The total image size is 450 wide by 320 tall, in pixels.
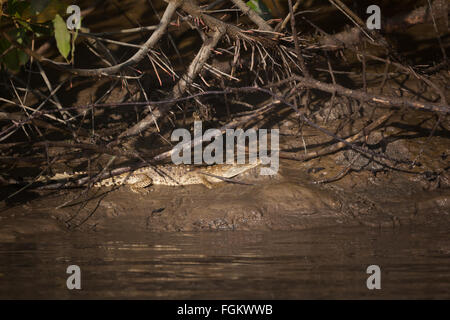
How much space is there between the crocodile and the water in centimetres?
118

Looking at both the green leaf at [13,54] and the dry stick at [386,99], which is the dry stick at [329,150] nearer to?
the dry stick at [386,99]

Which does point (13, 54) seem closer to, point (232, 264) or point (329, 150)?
point (232, 264)

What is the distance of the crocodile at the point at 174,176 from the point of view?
6.23 metres

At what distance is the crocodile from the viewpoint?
20.5 feet

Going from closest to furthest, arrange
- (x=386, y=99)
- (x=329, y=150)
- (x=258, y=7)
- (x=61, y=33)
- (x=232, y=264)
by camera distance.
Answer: (x=232, y=264) < (x=61, y=33) < (x=386, y=99) < (x=258, y=7) < (x=329, y=150)

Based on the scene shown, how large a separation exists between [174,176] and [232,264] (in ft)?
8.98

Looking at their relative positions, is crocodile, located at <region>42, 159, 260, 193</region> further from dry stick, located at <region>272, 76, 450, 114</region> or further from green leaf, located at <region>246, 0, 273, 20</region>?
green leaf, located at <region>246, 0, 273, 20</region>

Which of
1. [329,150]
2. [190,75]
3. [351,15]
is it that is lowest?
[329,150]

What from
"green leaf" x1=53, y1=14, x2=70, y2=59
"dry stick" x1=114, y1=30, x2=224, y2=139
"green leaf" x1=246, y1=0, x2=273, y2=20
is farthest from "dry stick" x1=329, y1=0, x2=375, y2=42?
"green leaf" x1=53, y1=14, x2=70, y2=59

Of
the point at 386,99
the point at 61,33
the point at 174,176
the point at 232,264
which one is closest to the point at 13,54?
the point at 61,33

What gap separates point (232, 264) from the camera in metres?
3.84
